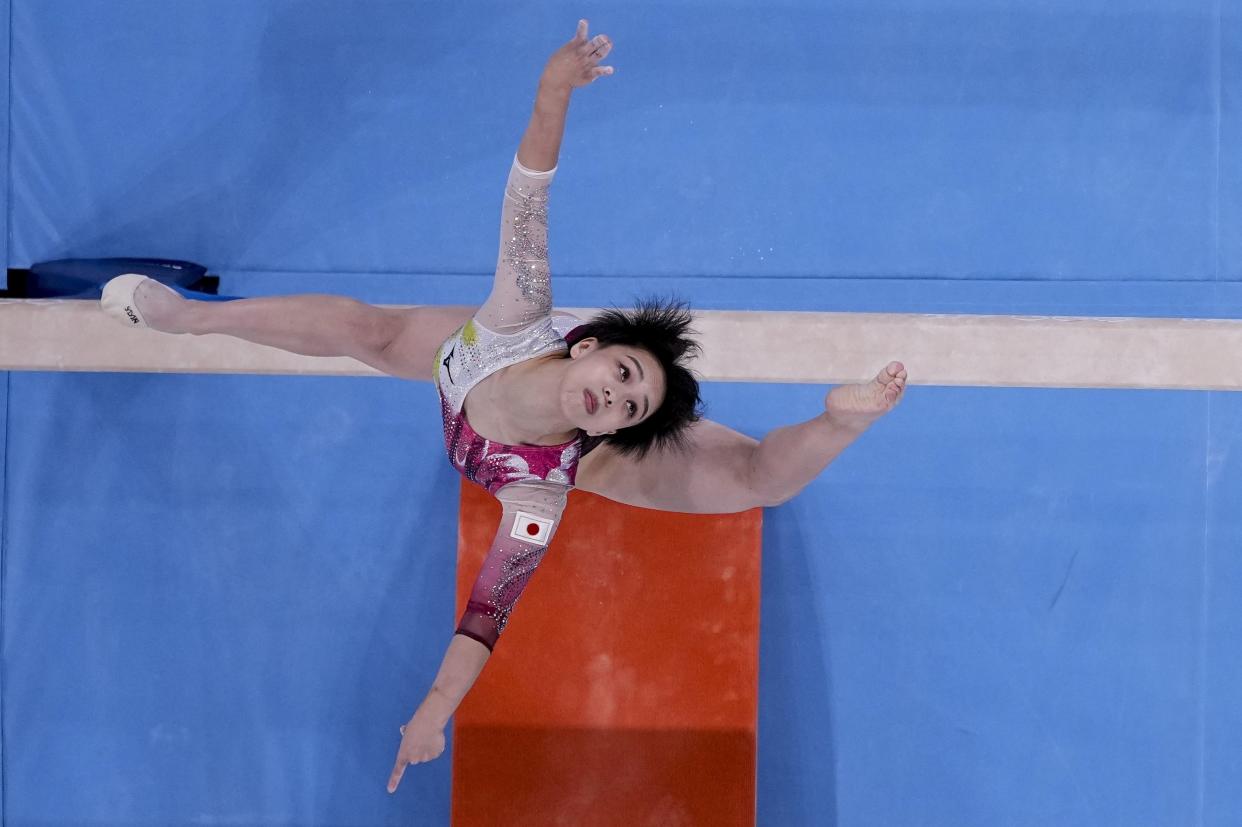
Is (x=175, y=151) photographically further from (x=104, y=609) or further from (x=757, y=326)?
(x=757, y=326)

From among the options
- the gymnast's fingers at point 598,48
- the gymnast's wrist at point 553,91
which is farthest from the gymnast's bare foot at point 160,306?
the gymnast's fingers at point 598,48

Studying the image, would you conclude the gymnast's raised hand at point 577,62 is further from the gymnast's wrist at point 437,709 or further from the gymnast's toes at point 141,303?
the gymnast's wrist at point 437,709

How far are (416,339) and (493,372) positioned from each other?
0.22m

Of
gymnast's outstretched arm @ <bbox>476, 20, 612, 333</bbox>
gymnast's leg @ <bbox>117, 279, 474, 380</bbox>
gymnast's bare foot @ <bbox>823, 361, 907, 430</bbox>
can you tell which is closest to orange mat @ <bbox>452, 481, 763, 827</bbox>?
gymnast's leg @ <bbox>117, 279, 474, 380</bbox>

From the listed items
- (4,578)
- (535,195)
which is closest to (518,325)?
(535,195)

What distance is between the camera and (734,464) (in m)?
1.86

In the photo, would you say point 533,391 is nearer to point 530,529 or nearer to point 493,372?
point 493,372

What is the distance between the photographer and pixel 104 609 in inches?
104

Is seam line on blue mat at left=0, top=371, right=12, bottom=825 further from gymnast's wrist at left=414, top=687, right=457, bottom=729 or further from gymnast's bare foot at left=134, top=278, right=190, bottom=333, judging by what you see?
gymnast's wrist at left=414, top=687, right=457, bottom=729

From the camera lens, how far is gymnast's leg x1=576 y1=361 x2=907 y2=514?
154 cm

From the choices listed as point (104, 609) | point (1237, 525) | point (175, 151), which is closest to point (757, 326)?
point (1237, 525)

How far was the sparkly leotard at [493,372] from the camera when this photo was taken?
1.74 meters

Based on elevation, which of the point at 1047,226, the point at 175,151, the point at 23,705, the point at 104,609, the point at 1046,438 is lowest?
the point at 23,705

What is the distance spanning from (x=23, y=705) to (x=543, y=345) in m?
1.95
